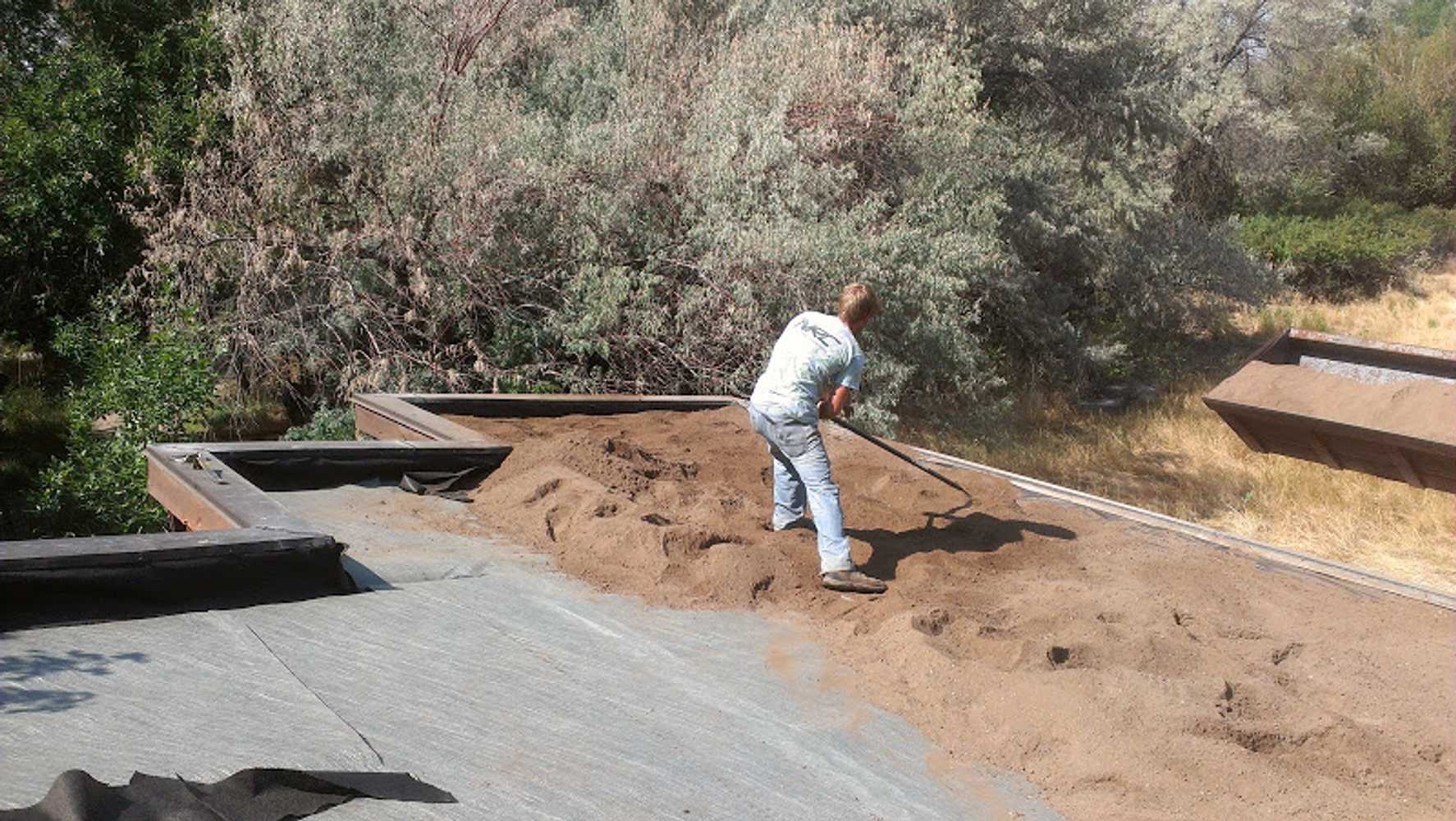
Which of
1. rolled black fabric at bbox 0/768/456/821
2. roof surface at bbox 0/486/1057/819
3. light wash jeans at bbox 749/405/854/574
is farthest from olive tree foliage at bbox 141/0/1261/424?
rolled black fabric at bbox 0/768/456/821

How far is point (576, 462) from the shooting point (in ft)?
24.0

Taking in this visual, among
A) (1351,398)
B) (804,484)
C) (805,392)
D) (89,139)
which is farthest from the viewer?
(89,139)

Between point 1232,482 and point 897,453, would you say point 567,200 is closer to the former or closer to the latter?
point 897,453

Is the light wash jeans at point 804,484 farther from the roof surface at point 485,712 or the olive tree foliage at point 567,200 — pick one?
the olive tree foliage at point 567,200

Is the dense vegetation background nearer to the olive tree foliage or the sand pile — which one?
the olive tree foliage

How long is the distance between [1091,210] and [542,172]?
9897mm

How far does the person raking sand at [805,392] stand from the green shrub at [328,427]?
6.80 metres

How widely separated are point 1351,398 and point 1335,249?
21.6 metres

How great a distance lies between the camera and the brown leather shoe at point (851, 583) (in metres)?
5.77

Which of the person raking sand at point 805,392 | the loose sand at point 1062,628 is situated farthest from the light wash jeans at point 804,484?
the loose sand at point 1062,628

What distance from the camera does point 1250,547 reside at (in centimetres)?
674

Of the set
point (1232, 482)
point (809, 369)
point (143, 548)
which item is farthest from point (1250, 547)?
point (1232, 482)

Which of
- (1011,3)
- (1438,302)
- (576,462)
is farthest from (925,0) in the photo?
(1438,302)

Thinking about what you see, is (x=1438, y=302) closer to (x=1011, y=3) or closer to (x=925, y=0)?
(x=1011, y=3)
